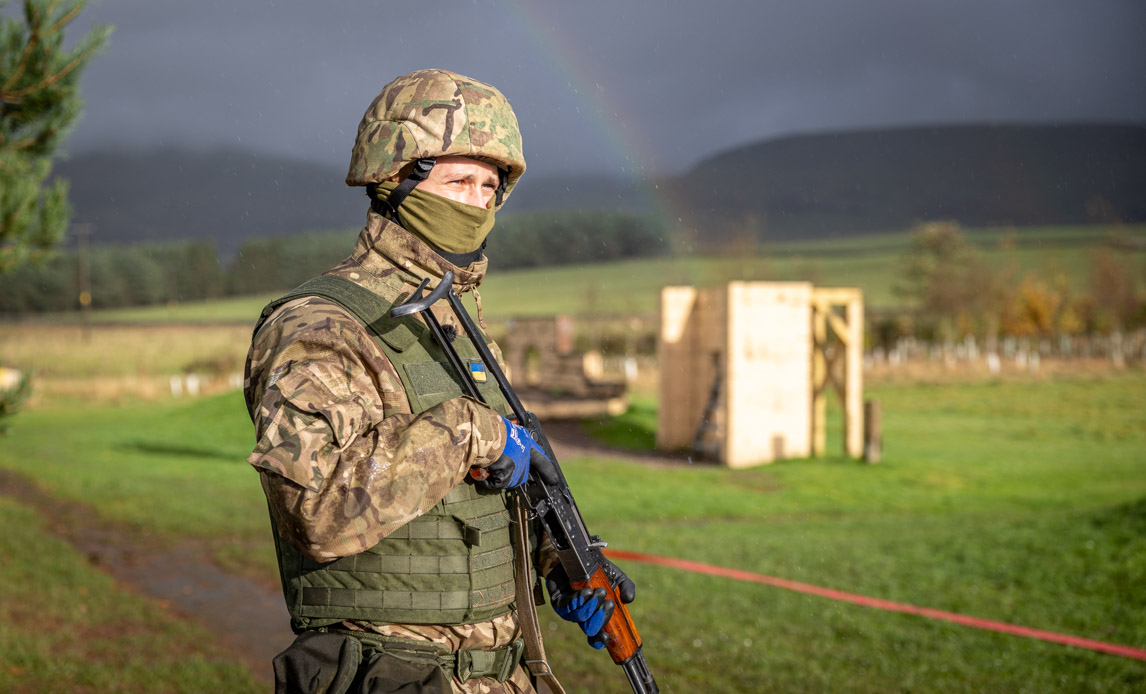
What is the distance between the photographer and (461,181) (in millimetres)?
2887

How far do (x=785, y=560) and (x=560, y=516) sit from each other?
7.95 m

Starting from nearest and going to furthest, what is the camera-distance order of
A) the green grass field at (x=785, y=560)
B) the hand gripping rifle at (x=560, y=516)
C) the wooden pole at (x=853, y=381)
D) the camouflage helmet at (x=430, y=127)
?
the hand gripping rifle at (x=560, y=516) → the camouflage helmet at (x=430, y=127) → the green grass field at (x=785, y=560) → the wooden pole at (x=853, y=381)

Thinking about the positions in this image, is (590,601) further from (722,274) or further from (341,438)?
(722,274)

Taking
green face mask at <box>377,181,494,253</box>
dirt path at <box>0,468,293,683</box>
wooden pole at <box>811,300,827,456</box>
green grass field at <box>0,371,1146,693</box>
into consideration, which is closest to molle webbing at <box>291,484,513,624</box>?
green face mask at <box>377,181,494,253</box>

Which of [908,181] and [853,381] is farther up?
[908,181]

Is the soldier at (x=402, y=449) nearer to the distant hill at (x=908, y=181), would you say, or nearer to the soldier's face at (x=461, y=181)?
the soldier's face at (x=461, y=181)

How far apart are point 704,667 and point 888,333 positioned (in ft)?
147

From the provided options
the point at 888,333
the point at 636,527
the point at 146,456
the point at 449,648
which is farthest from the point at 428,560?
the point at 888,333

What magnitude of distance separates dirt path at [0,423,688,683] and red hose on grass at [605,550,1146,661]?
352 cm

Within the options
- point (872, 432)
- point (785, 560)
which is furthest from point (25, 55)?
point (872, 432)

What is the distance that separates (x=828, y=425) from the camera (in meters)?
25.5

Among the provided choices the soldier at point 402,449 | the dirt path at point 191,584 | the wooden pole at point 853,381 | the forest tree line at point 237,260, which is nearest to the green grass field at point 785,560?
the dirt path at point 191,584

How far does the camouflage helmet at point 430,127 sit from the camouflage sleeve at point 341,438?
22.2 inches

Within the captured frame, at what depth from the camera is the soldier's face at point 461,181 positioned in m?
2.84
